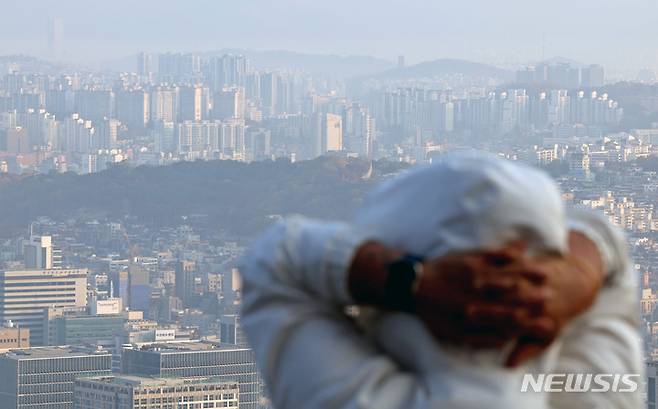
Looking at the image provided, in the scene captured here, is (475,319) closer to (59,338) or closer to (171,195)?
(59,338)

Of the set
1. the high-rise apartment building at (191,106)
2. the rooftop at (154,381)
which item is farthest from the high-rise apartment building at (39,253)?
the high-rise apartment building at (191,106)

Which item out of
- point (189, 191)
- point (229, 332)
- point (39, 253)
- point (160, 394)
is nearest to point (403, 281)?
point (160, 394)

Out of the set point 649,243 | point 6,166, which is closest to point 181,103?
point 6,166

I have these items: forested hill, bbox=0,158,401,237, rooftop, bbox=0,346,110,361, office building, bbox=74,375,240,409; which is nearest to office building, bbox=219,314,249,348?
rooftop, bbox=0,346,110,361

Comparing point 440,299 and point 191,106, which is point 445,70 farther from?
point 440,299

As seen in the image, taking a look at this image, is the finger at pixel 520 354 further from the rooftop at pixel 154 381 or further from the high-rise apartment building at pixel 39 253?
the high-rise apartment building at pixel 39 253

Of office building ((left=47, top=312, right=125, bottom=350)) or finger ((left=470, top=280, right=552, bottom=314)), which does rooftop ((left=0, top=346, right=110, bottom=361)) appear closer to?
office building ((left=47, top=312, right=125, bottom=350))
